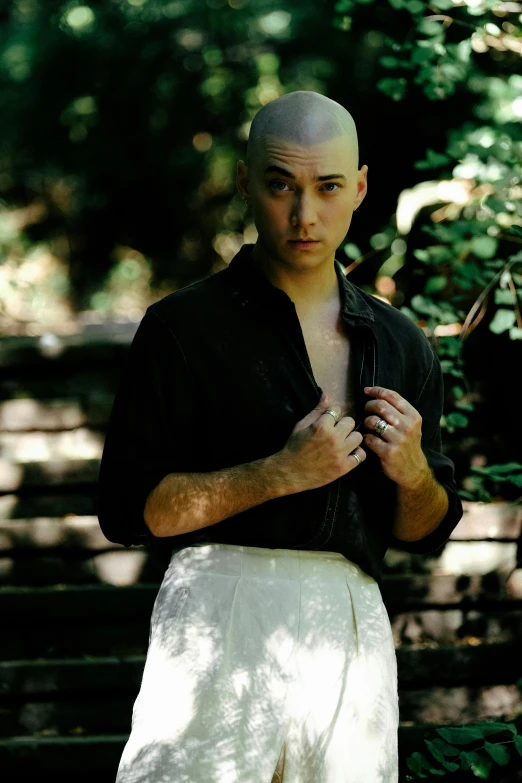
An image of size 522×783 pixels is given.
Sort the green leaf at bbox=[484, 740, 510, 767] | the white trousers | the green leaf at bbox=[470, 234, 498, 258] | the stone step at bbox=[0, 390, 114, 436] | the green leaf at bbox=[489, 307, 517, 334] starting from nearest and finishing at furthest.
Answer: the white trousers
the green leaf at bbox=[484, 740, 510, 767]
the green leaf at bbox=[489, 307, 517, 334]
the green leaf at bbox=[470, 234, 498, 258]
the stone step at bbox=[0, 390, 114, 436]

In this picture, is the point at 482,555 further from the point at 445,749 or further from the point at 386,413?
the point at 386,413

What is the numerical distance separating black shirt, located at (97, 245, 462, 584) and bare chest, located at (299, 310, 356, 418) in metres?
0.02

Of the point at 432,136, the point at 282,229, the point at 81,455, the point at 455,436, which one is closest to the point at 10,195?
the point at 432,136

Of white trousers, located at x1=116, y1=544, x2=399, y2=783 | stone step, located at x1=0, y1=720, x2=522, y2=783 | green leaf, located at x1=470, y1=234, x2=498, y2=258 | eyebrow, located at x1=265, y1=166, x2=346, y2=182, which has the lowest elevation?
stone step, located at x1=0, y1=720, x2=522, y2=783

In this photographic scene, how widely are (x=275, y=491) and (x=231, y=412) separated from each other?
7.1 inches

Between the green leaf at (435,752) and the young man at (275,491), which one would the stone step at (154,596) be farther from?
A: the young man at (275,491)

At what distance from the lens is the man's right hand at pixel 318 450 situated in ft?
5.77

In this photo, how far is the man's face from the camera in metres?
1.85

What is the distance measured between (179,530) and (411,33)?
7.38 feet

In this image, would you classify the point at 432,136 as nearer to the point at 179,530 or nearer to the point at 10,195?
the point at 179,530

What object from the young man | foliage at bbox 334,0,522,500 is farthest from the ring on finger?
foliage at bbox 334,0,522,500

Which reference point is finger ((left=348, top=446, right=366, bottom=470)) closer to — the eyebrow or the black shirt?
the black shirt

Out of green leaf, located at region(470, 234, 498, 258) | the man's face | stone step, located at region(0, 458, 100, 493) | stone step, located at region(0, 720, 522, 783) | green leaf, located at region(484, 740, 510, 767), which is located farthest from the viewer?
stone step, located at region(0, 458, 100, 493)

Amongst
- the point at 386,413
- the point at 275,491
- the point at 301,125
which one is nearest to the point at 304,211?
the point at 301,125
